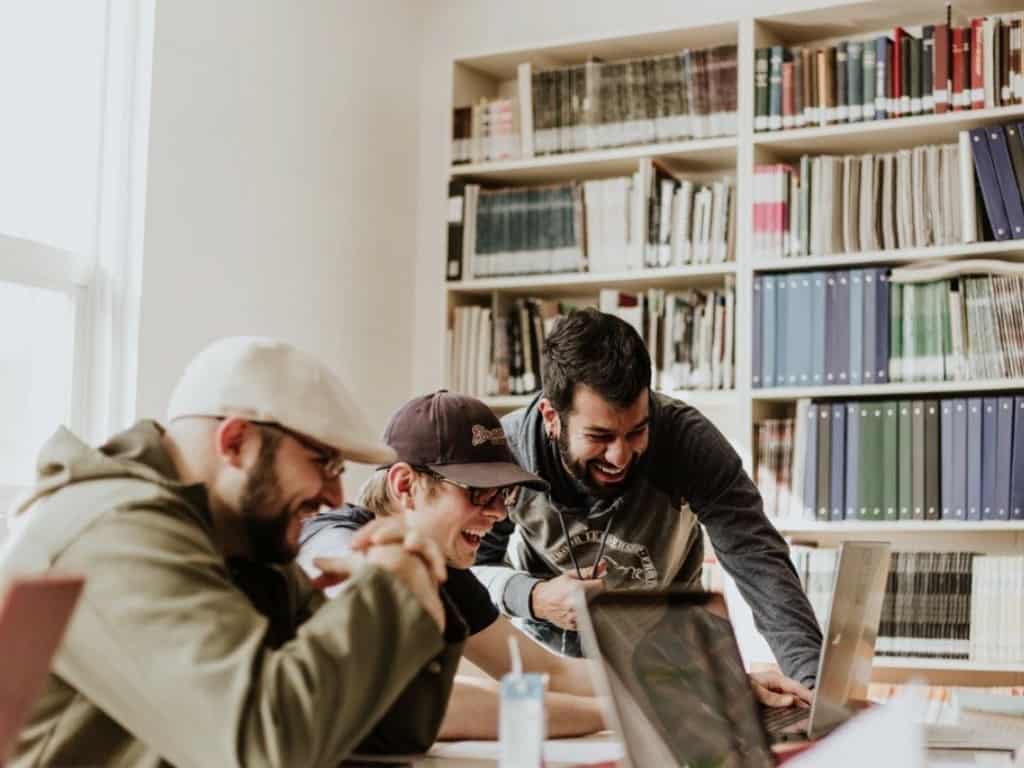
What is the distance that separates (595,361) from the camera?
8.05 ft

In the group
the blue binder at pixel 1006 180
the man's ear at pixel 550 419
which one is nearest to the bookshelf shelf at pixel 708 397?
the blue binder at pixel 1006 180

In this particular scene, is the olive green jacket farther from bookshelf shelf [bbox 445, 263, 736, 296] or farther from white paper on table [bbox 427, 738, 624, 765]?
bookshelf shelf [bbox 445, 263, 736, 296]

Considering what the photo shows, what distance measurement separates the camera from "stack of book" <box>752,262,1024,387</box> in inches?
144

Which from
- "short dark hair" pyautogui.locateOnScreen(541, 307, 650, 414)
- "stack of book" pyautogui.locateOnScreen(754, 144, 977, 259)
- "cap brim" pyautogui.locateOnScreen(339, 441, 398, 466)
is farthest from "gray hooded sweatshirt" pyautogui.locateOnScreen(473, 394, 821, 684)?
"stack of book" pyautogui.locateOnScreen(754, 144, 977, 259)

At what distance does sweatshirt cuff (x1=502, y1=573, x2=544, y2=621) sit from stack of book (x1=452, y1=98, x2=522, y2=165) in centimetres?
217

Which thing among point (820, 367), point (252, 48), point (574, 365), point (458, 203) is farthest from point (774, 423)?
point (252, 48)

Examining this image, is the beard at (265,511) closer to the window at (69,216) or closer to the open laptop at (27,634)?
the open laptop at (27,634)

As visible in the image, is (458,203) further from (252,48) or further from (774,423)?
(774,423)

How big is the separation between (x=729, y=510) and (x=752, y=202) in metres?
1.61

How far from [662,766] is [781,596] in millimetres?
1081

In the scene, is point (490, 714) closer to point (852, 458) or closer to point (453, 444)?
point (453, 444)

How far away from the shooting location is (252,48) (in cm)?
377

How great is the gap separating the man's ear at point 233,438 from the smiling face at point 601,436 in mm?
1148

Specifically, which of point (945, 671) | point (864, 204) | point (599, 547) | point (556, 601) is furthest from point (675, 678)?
point (864, 204)
